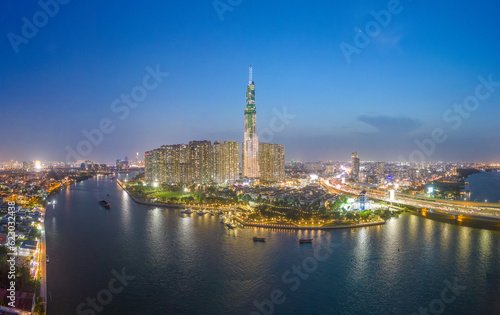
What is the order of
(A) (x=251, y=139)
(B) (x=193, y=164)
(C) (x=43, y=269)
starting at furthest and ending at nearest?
(A) (x=251, y=139) < (B) (x=193, y=164) < (C) (x=43, y=269)

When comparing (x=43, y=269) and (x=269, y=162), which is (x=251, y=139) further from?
(x=43, y=269)

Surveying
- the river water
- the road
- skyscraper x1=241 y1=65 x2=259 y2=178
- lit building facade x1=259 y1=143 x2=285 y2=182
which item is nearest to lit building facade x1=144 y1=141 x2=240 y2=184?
skyscraper x1=241 y1=65 x2=259 y2=178

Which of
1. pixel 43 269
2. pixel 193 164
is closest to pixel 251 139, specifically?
pixel 193 164

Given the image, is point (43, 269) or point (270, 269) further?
point (270, 269)

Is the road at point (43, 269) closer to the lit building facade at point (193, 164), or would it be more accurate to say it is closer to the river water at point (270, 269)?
the river water at point (270, 269)

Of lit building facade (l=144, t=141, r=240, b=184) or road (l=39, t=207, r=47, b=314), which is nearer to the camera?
road (l=39, t=207, r=47, b=314)

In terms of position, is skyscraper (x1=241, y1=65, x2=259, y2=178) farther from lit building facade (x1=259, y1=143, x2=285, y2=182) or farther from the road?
the road

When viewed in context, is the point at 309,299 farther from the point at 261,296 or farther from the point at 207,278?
the point at 207,278

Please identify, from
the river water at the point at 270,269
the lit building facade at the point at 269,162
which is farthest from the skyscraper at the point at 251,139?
the river water at the point at 270,269

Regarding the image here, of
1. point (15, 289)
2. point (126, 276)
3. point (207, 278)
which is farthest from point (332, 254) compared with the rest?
point (15, 289)
